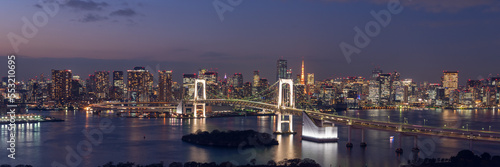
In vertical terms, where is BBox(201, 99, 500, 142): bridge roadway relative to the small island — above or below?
above

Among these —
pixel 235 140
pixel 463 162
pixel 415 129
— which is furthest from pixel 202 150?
pixel 463 162

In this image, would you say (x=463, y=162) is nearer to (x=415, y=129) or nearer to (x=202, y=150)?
(x=415, y=129)

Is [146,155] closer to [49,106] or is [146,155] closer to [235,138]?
[235,138]

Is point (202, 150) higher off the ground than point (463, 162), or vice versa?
point (463, 162)

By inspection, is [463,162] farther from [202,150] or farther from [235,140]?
[202,150]

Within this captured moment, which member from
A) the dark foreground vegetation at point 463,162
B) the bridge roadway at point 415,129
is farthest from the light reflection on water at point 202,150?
the dark foreground vegetation at point 463,162

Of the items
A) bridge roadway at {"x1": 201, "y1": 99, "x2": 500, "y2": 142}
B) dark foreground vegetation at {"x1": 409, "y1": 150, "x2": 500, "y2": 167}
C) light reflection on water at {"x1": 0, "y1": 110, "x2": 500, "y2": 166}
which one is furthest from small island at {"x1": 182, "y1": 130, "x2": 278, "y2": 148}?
dark foreground vegetation at {"x1": 409, "y1": 150, "x2": 500, "y2": 167}

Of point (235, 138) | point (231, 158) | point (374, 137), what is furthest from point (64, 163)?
point (374, 137)

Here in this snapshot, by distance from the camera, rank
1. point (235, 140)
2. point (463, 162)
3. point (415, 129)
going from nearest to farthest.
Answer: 1. point (463, 162)
2. point (415, 129)
3. point (235, 140)

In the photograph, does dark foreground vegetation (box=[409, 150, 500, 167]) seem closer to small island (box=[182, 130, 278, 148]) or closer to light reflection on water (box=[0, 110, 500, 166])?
light reflection on water (box=[0, 110, 500, 166])

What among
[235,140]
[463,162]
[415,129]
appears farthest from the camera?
[235,140]

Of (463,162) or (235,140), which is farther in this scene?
(235,140)

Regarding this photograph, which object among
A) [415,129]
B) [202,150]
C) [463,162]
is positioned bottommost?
[202,150]
